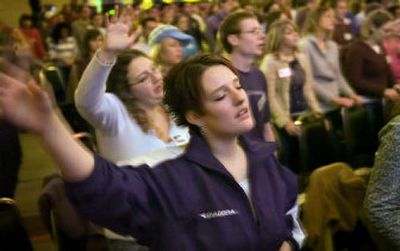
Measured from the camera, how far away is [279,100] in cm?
419

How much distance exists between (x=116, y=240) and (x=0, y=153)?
103cm

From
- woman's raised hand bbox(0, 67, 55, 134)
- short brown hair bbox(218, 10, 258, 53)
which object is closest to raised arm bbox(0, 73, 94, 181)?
woman's raised hand bbox(0, 67, 55, 134)

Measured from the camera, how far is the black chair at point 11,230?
210 centimetres

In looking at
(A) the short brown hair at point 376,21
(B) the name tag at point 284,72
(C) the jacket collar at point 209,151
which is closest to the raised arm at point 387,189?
(C) the jacket collar at point 209,151

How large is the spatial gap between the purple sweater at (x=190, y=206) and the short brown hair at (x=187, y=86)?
105mm

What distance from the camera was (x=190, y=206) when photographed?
1.38 metres

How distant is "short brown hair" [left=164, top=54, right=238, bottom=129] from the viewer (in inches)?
60.5

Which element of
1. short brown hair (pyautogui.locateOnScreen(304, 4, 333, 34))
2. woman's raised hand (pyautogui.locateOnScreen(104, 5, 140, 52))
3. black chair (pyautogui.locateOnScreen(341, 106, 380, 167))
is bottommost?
black chair (pyautogui.locateOnScreen(341, 106, 380, 167))

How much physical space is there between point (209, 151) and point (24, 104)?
0.57m

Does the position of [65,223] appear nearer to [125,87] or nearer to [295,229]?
[125,87]

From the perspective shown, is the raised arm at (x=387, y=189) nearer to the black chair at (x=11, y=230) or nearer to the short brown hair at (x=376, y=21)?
the black chair at (x=11, y=230)

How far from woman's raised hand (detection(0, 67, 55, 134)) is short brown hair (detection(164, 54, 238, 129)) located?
0.52 meters

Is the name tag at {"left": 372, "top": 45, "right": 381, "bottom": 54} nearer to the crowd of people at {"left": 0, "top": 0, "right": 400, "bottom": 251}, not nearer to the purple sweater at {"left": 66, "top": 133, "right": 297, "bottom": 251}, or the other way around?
the crowd of people at {"left": 0, "top": 0, "right": 400, "bottom": 251}

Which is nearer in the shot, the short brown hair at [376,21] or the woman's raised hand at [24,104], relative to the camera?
the woman's raised hand at [24,104]
